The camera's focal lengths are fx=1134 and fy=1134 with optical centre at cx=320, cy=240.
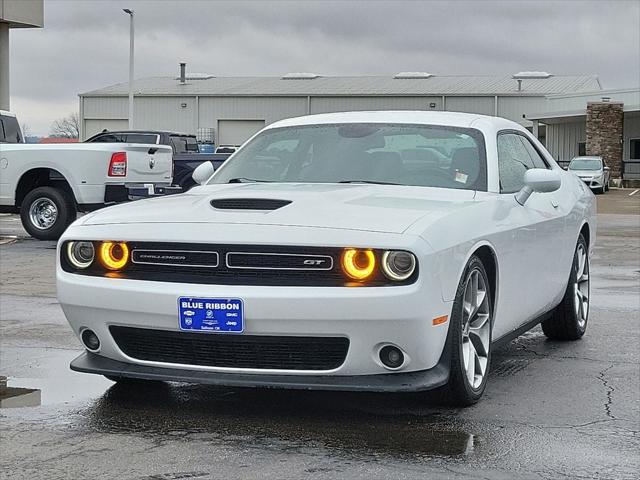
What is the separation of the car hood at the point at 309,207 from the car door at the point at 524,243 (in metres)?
0.36

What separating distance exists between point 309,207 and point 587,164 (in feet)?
129

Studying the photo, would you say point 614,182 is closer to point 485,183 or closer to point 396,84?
point 396,84

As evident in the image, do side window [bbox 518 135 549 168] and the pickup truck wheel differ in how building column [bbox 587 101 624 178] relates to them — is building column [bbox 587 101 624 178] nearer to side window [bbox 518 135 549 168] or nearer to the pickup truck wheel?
the pickup truck wheel

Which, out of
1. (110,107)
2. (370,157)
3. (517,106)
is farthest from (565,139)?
(370,157)

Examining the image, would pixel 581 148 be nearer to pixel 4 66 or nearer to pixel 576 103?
pixel 576 103

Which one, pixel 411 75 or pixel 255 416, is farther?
pixel 411 75

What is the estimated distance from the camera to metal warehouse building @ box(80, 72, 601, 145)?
5759 cm

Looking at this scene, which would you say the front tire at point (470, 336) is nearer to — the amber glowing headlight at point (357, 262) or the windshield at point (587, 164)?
the amber glowing headlight at point (357, 262)

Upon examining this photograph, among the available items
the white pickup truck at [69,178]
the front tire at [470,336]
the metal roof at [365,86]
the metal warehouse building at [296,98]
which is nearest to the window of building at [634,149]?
the metal warehouse building at [296,98]

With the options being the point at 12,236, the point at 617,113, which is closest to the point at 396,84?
the point at 617,113

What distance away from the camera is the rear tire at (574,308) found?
7457 mm

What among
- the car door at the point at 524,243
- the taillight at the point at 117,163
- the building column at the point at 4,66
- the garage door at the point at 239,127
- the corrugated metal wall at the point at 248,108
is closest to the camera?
the car door at the point at 524,243

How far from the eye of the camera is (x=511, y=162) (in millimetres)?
6730

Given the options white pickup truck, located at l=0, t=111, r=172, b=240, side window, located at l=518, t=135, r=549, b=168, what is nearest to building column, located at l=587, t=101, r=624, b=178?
white pickup truck, located at l=0, t=111, r=172, b=240
